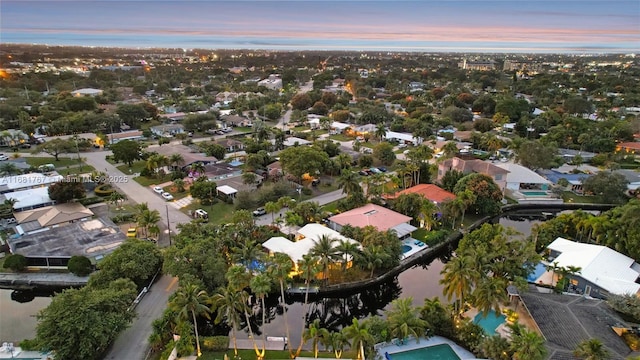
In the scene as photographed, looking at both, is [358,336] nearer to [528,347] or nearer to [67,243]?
[528,347]

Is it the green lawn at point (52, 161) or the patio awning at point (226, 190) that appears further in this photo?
the green lawn at point (52, 161)

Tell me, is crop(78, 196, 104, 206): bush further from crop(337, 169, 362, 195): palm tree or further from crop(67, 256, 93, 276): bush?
crop(337, 169, 362, 195): palm tree

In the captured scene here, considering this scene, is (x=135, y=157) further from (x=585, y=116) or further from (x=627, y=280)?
(x=585, y=116)

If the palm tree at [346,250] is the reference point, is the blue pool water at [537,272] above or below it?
below

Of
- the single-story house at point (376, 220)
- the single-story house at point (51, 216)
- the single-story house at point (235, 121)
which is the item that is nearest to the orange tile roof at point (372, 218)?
the single-story house at point (376, 220)

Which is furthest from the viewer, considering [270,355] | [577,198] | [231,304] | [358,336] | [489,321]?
[577,198]

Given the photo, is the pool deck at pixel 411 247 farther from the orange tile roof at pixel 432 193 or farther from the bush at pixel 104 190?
the bush at pixel 104 190

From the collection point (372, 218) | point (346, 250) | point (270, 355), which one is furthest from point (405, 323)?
point (372, 218)
